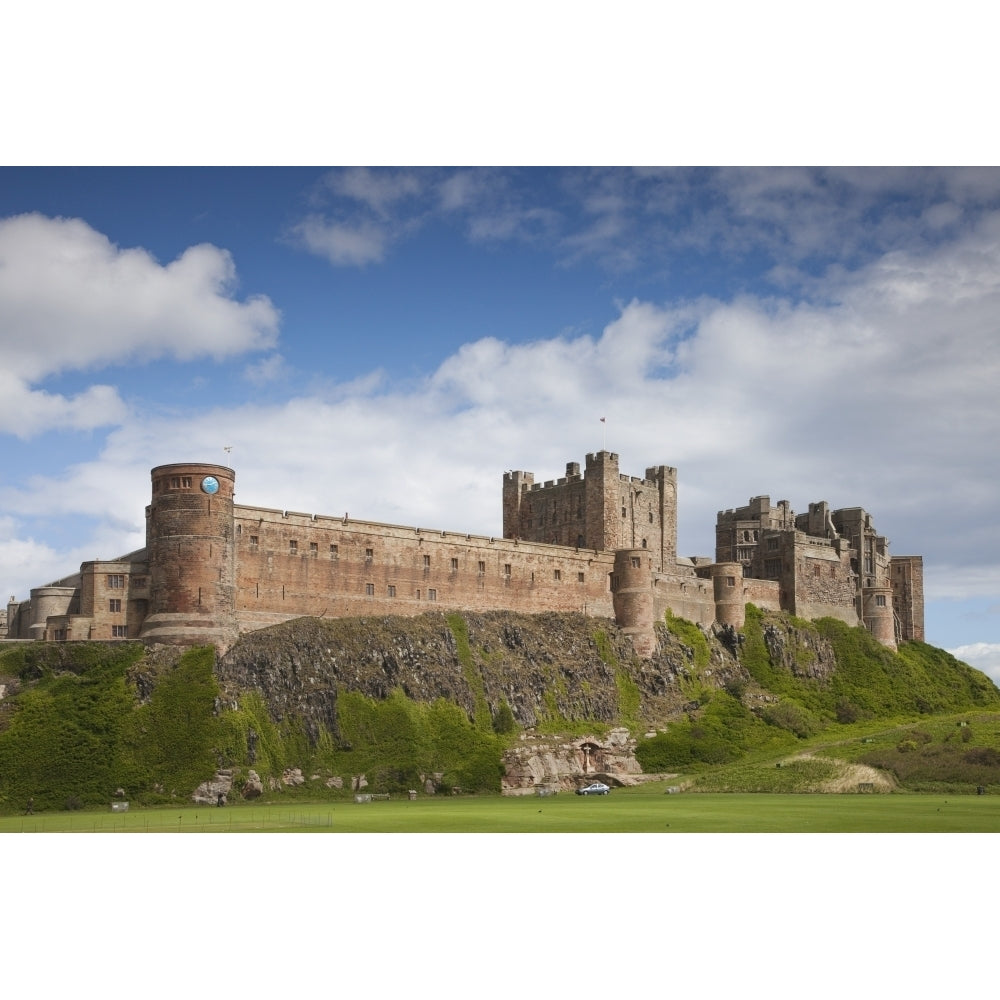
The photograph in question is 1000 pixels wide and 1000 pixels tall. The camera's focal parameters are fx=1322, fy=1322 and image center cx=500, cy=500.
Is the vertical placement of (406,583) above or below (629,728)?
above

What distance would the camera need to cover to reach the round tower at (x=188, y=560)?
81.9m

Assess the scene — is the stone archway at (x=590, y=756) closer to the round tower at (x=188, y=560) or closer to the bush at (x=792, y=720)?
the bush at (x=792, y=720)

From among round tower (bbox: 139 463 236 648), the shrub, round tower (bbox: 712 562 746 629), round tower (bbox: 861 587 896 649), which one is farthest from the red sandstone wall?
round tower (bbox: 861 587 896 649)

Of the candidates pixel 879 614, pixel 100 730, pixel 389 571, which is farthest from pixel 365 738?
pixel 879 614

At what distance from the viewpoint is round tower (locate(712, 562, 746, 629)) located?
375 feet

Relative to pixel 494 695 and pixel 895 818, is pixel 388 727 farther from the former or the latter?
pixel 895 818

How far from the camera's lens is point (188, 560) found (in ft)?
270

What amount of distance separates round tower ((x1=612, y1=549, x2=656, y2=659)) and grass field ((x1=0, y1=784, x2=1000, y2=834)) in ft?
108

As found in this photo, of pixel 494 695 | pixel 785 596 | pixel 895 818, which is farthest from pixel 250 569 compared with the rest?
pixel 785 596

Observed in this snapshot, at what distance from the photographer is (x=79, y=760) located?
71562mm

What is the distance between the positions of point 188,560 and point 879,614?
2865 inches

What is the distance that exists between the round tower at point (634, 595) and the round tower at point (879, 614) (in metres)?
30.2

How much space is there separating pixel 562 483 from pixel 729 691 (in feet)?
82.1

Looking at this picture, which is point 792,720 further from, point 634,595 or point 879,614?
point 879,614
